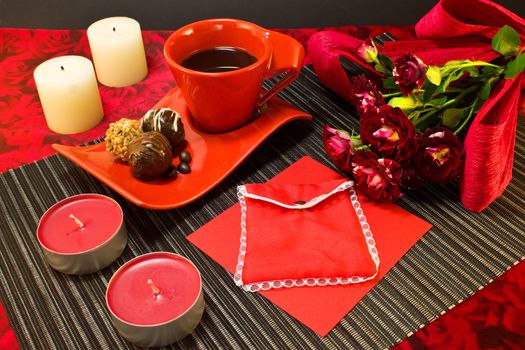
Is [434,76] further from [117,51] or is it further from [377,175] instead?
[117,51]

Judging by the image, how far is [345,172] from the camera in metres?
0.68

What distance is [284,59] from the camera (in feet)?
2.34

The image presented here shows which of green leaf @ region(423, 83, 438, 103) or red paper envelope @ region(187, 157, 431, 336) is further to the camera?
green leaf @ region(423, 83, 438, 103)

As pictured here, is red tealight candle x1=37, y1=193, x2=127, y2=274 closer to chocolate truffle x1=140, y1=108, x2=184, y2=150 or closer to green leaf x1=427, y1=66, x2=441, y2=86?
chocolate truffle x1=140, y1=108, x2=184, y2=150

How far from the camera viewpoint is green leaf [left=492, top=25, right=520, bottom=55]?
66cm

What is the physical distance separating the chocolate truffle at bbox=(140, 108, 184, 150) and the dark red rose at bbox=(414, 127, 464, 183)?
27cm

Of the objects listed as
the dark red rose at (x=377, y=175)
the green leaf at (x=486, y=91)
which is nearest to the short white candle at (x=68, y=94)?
the dark red rose at (x=377, y=175)

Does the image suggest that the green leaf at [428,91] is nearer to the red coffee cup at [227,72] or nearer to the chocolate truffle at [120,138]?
the red coffee cup at [227,72]

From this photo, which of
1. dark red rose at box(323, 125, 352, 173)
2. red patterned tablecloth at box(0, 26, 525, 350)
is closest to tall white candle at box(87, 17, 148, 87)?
red patterned tablecloth at box(0, 26, 525, 350)

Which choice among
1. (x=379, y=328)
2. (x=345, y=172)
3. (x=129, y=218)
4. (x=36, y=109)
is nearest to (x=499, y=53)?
(x=345, y=172)

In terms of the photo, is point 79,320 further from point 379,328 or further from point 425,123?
point 425,123

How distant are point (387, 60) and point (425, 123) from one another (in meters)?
0.10

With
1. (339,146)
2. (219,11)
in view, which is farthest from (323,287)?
(219,11)

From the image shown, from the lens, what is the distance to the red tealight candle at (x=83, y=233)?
0.54m
